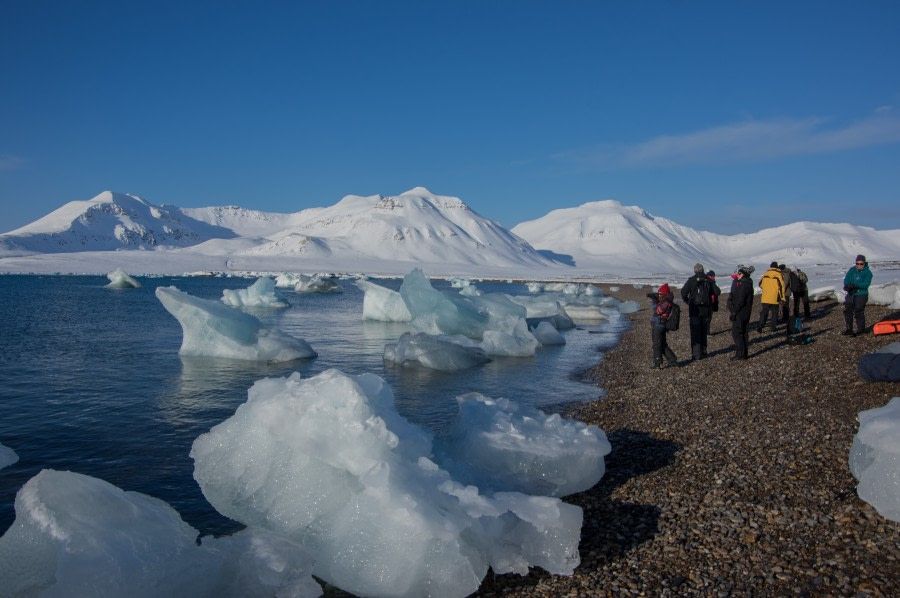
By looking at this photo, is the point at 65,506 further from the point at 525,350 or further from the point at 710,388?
the point at 525,350

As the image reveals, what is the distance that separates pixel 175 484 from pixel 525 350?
10.7 m

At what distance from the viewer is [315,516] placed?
4816 mm

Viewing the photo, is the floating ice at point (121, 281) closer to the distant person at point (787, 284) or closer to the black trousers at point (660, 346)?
the black trousers at point (660, 346)

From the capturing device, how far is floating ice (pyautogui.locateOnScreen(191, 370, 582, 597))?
4207mm

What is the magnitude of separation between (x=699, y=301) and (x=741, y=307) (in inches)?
35.2

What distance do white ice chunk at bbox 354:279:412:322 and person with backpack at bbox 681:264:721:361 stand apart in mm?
15197

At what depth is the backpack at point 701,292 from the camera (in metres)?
11.8

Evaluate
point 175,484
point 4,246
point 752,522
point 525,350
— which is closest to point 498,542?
point 752,522

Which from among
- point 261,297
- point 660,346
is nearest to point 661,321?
point 660,346

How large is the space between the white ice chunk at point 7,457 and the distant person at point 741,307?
10.9 meters

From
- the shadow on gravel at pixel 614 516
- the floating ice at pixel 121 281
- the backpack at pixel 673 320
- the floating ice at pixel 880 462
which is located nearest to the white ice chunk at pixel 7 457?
the shadow on gravel at pixel 614 516

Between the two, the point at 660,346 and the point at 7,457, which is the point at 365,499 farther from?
the point at 660,346

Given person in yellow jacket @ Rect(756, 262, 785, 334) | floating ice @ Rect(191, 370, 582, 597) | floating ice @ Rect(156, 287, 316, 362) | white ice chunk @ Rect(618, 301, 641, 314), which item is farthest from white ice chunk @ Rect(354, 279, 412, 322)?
floating ice @ Rect(191, 370, 582, 597)

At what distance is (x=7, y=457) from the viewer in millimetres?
7340
